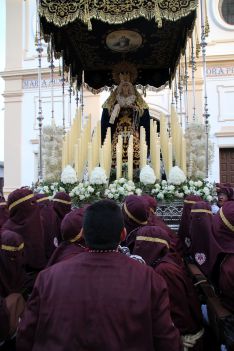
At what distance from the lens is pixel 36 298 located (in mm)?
1866

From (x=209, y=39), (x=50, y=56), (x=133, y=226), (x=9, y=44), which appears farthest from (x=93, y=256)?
(x=9, y=44)

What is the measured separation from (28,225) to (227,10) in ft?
45.4

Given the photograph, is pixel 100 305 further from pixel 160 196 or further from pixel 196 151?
pixel 196 151

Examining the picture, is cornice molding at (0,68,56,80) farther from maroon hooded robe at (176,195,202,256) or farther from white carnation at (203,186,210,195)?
maroon hooded robe at (176,195,202,256)

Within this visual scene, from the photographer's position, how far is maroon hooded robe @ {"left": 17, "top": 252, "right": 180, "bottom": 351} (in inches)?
67.9

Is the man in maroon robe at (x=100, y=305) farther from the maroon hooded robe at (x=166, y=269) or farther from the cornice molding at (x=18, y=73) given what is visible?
the cornice molding at (x=18, y=73)

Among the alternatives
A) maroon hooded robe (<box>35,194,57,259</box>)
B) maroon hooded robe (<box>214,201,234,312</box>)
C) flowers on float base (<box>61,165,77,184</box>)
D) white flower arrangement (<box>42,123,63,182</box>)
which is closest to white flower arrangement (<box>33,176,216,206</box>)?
flowers on float base (<box>61,165,77,184</box>)

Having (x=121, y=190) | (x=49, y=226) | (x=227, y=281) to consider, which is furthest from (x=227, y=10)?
(x=227, y=281)

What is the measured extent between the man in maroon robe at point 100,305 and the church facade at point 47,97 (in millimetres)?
12146

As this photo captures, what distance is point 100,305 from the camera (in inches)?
68.2

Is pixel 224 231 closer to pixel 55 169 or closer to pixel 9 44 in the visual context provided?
pixel 55 169

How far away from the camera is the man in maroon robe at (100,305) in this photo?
5.66 feet

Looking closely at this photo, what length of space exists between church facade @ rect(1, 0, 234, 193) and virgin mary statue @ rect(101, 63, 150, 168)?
4646 millimetres

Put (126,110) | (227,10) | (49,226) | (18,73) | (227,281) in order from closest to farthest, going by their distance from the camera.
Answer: (227,281)
(49,226)
(126,110)
(227,10)
(18,73)
